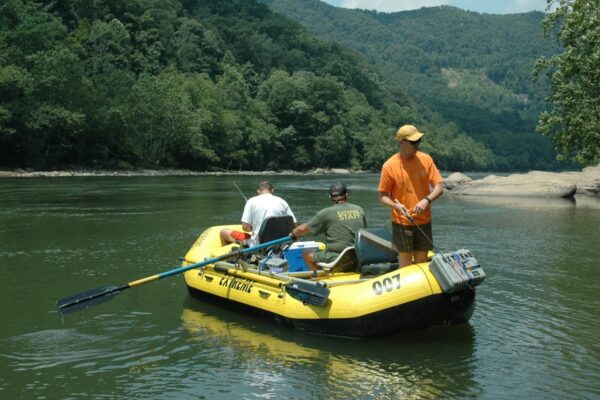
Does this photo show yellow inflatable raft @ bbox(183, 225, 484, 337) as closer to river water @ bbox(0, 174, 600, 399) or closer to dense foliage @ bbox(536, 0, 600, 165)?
river water @ bbox(0, 174, 600, 399)

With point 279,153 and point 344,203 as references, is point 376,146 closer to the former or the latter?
point 279,153

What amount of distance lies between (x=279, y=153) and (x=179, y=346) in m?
87.6

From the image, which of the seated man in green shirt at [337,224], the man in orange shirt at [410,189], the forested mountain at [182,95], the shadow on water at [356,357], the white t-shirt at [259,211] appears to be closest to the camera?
the shadow on water at [356,357]

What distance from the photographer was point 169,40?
110562mm

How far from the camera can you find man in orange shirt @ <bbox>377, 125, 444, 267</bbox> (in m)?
7.28

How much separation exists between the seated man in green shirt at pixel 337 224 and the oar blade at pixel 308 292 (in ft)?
2.46

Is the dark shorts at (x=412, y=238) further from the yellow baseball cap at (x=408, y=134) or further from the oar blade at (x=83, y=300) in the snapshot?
the oar blade at (x=83, y=300)

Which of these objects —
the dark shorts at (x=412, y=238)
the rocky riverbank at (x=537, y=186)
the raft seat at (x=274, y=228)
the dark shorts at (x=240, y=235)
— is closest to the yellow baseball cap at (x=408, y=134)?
the dark shorts at (x=412, y=238)

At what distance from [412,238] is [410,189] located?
1.83 feet

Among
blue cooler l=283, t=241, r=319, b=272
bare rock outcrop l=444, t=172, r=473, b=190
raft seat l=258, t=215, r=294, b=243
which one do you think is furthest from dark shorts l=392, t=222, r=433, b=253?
bare rock outcrop l=444, t=172, r=473, b=190

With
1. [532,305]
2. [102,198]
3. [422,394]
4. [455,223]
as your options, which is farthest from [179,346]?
[102,198]

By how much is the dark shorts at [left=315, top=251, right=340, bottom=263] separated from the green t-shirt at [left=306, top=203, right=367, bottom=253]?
7 cm

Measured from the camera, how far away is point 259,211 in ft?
31.1

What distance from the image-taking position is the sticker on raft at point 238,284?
27.7ft
